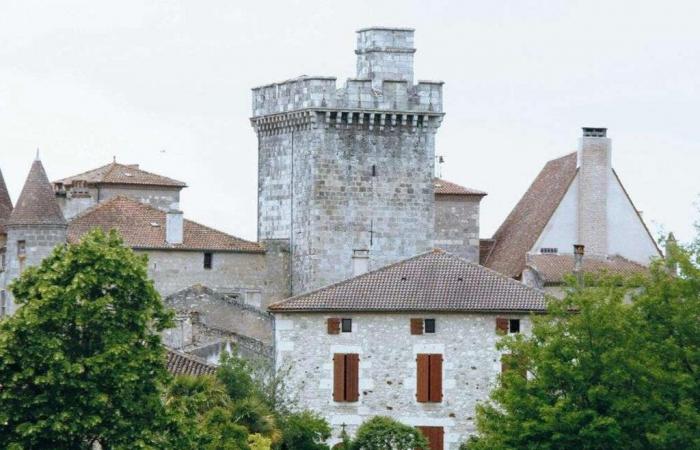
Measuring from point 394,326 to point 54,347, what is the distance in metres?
22.2

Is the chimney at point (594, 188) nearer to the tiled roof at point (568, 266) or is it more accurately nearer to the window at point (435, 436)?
the tiled roof at point (568, 266)

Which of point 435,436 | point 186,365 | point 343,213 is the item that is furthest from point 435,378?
point 343,213

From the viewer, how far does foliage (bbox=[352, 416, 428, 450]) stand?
93.7 metres

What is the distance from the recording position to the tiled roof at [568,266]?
108812mm

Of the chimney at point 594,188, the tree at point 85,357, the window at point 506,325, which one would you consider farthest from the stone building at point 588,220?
the tree at point 85,357

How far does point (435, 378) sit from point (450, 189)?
21.1 meters

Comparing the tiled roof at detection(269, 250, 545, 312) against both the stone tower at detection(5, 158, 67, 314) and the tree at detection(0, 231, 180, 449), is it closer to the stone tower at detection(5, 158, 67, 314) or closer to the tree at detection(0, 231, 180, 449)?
the stone tower at detection(5, 158, 67, 314)

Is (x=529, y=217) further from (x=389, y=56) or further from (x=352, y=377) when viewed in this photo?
(x=352, y=377)

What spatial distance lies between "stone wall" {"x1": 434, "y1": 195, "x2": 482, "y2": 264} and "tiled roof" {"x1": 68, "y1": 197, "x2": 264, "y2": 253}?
760cm

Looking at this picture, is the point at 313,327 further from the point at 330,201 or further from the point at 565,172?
the point at 565,172

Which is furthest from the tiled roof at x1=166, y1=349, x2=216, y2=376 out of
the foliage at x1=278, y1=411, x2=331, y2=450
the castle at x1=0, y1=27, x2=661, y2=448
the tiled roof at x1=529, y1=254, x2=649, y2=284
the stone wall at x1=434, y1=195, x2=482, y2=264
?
the stone wall at x1=434, y1=195, x2=482, y2=264

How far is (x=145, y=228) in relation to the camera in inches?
4338

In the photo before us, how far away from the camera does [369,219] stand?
11006 centimetres

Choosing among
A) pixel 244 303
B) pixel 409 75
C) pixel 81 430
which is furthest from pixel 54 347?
pixel 409 75
